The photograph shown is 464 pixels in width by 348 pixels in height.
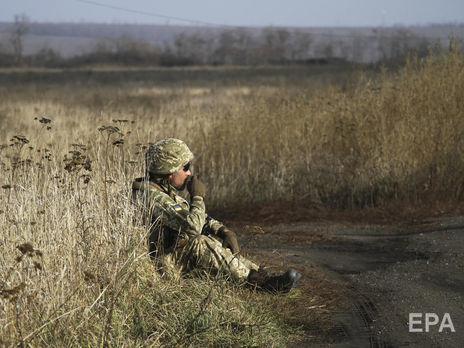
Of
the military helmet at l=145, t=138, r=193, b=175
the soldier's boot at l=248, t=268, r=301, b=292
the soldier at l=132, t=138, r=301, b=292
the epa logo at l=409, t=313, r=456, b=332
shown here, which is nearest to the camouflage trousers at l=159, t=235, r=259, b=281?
the soldier at l=132, t=138, r=301, b=292

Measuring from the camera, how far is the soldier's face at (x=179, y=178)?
19.9 ft

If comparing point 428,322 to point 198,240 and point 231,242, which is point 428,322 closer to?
point 231,242

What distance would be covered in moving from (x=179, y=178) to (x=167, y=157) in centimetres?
25

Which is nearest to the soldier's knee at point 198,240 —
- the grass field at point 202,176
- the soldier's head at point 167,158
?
the grass field at point 202,176

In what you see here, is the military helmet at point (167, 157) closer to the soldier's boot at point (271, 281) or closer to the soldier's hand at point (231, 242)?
the soldier's hand at point (231, 242)

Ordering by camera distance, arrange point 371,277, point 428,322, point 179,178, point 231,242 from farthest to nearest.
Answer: point 371,277 < point 179,178 < point 231,242 < point 428,322

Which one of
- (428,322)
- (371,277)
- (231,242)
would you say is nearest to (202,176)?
(371,277)

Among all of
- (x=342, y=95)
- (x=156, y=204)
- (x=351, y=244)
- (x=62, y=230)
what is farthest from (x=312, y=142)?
(x=62, y=230)

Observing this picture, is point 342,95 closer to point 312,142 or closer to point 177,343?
point 312,142

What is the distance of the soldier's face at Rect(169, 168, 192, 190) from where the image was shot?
6070 mm

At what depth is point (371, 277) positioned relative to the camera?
6.73 meters

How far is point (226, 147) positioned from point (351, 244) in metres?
3.74

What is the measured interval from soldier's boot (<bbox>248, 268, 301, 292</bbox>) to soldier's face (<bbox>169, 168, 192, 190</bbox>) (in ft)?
3.31

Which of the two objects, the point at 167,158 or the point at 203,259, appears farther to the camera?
the point at 167,158
